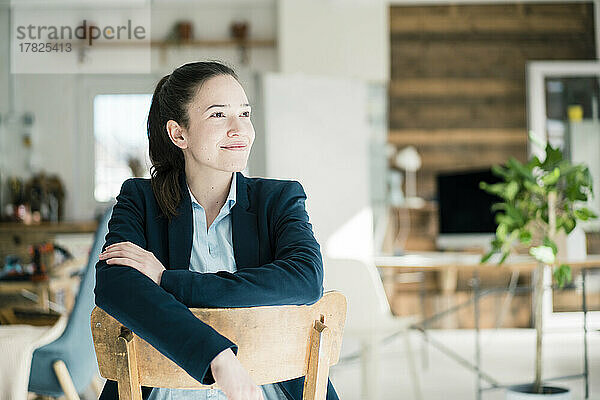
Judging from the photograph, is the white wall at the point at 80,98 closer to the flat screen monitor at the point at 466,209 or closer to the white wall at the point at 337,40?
the white wall at the point at 337,40

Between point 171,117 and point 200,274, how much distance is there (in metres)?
0.43

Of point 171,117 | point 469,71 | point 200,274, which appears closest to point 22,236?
point 469,71

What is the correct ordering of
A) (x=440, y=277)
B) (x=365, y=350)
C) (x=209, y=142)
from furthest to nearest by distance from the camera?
1. (x=440, y=277)
2. (x=365, y=350)
3. (x=209, y=142)

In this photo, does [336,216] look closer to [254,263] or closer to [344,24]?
[344,24]

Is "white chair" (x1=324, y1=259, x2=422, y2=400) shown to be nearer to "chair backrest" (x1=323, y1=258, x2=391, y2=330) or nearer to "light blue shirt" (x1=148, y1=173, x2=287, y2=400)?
"chair backrest" (x1=323, y1=258, x2=391, y2=330)

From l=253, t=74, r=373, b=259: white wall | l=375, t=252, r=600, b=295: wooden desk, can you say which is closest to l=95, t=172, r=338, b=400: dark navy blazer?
l=375, t=252, r=600, b=295: wooden desk

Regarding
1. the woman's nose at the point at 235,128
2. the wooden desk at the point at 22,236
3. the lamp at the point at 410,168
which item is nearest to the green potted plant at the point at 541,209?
the woman's nose at the point at 235,128

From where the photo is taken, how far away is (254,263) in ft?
4.97

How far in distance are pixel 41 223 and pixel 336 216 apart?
9.00 feet

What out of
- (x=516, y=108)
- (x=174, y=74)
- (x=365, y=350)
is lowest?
(x=365, y=350)

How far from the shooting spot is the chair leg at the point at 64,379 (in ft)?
7.84

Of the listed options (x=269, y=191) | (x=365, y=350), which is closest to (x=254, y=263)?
(x=269, y=191)

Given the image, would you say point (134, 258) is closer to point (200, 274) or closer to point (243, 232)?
point (200, 274)

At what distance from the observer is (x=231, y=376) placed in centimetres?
111
